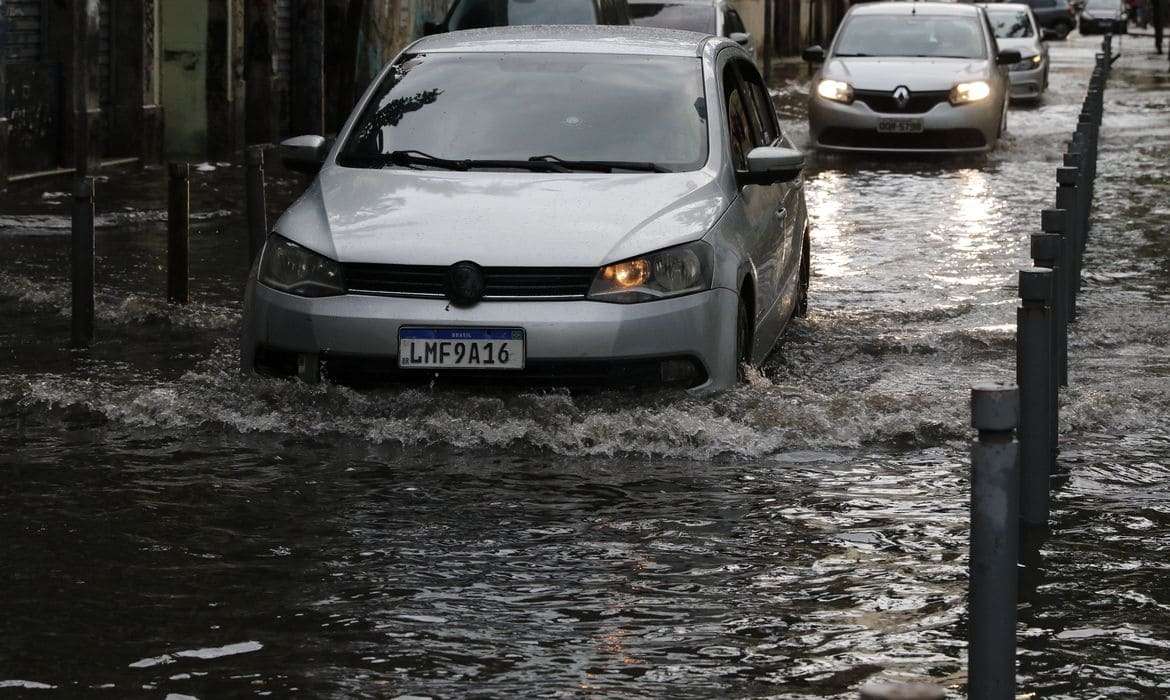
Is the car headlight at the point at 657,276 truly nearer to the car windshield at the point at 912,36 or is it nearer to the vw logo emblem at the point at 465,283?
the vw logo emblem at the point at 465,283

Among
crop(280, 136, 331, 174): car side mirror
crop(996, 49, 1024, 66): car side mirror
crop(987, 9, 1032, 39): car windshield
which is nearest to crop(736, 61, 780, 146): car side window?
crop(280, 136, 331, 174): car side mirror

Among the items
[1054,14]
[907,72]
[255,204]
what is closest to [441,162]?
[255,204]

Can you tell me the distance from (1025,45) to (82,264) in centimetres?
2425

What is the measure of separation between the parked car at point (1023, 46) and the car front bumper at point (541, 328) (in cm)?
2323

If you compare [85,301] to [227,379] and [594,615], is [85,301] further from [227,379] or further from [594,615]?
[594,615]

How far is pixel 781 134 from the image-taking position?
442 inches

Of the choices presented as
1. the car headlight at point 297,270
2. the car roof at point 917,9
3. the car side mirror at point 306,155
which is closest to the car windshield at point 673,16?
the car roof at point 917,9

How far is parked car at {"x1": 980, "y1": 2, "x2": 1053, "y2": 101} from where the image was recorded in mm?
32344

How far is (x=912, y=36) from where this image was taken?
24.1m

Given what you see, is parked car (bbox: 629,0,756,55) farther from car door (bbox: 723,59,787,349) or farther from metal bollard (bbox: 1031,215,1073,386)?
metal bollard (bbox: 1031,215,1073,386)

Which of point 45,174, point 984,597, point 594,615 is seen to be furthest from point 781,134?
point 45,174

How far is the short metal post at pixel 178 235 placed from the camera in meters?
11.4

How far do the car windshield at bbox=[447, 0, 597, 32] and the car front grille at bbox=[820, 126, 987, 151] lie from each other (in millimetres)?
3120

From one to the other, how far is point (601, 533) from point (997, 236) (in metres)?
9.80
